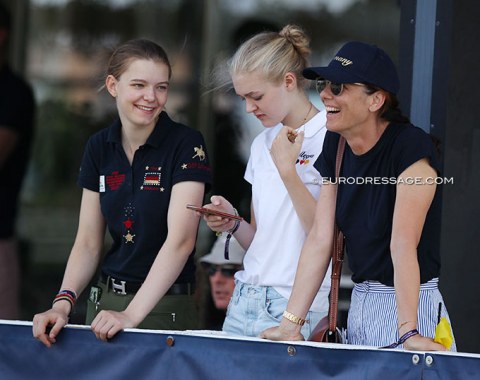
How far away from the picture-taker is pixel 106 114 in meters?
7.66

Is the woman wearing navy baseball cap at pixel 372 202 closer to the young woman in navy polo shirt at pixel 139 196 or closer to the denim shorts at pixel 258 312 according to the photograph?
the denim shorts at pixel 258 312

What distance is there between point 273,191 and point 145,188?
41 cm

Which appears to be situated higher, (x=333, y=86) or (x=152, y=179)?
(x=333, y=86)

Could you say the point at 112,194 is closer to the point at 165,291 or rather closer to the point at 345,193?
the point at 165,291

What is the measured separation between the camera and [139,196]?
121 inches

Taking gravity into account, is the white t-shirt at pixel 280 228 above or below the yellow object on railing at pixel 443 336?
above

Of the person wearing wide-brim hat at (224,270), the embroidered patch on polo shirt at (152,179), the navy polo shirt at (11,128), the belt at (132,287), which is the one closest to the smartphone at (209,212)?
the embroidered patch on polo shirt at (152,179)

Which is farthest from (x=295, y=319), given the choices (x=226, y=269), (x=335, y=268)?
(x=226, y=269)

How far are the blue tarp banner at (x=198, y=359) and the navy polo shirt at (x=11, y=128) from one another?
220 cm

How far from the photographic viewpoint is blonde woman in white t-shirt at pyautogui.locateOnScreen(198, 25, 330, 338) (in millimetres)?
3002

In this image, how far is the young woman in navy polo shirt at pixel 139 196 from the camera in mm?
3031

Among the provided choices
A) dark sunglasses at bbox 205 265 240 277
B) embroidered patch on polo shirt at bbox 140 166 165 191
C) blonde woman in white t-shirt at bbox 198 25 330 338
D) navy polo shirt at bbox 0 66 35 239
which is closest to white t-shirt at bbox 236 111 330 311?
blonde woman in white t-shirt at bbox 198 25 330 338

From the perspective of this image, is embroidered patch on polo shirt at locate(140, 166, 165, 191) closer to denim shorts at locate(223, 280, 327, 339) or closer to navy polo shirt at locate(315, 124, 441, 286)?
denim shorts at locate(223, 280, 327, 339)

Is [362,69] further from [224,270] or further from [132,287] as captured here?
[224,270]
